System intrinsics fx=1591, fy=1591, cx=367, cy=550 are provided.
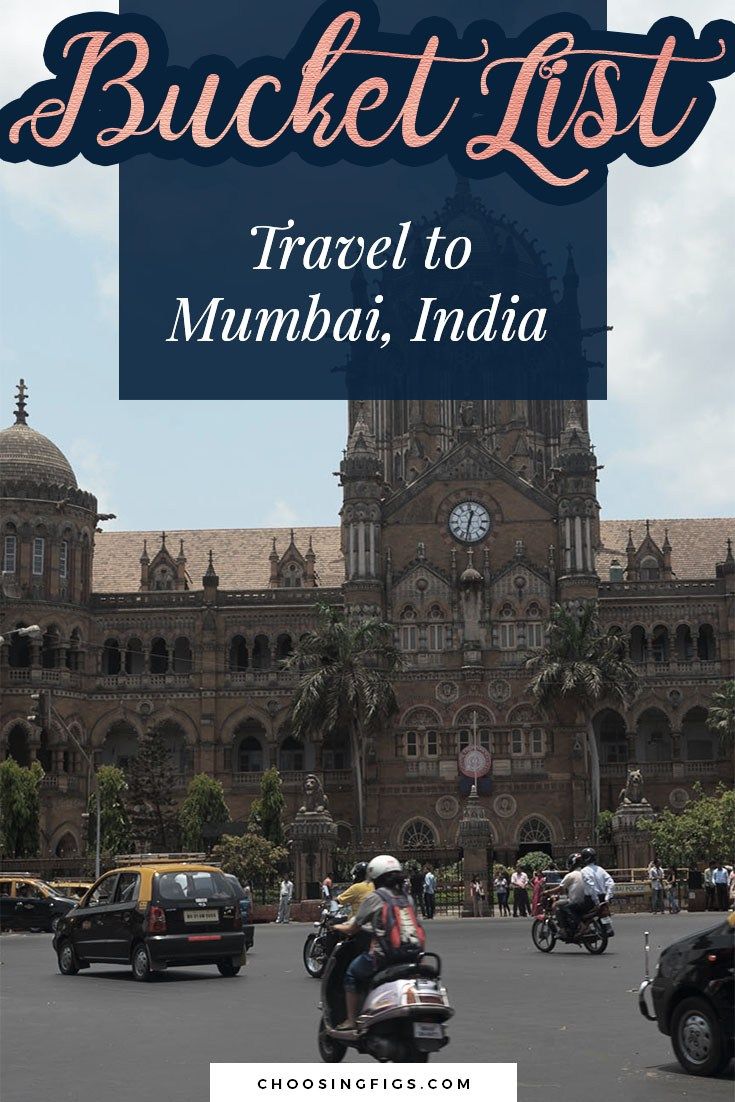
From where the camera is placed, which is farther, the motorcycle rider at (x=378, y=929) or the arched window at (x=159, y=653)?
the arched window at (x=159, y=653)

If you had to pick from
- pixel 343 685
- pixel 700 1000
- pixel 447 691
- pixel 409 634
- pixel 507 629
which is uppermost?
pixel 507 629

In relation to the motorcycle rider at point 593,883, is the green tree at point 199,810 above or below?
above

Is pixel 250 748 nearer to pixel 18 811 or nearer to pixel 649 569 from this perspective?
pixel 18 811

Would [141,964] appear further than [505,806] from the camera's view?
No

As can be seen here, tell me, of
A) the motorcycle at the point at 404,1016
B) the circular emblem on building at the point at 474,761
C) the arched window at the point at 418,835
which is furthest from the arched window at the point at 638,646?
the motorcycle at the point at 404,1016

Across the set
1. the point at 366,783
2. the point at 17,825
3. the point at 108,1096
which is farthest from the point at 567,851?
the point at 108,1096

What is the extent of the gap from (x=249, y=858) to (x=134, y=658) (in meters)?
27.7

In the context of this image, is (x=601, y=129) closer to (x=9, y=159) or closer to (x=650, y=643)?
(x=9, y=159)

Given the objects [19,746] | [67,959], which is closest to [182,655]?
[19,746]

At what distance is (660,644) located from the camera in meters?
78.8

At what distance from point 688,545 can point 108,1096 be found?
253 feet

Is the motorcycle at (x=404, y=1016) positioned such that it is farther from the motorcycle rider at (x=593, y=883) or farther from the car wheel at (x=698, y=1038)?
the motorcycle rider at (x=593, y=883)

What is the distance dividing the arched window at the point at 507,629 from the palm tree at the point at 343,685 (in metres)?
6.16

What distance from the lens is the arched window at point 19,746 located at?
77375 mm
